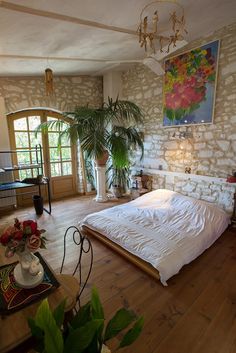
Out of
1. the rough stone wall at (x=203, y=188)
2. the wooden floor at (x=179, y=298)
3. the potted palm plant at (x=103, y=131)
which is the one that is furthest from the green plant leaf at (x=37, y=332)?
the potted palm plant at (x=103, y=131)

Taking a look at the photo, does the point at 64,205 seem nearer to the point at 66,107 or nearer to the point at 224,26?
the point at 66,107

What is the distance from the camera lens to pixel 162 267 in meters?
2.02

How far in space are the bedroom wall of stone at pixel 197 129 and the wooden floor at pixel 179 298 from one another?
4.37 ft

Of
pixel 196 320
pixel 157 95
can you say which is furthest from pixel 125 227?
pixel 157 95

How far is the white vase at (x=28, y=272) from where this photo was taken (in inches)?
46.8

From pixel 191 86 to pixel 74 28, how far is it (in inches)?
82.8

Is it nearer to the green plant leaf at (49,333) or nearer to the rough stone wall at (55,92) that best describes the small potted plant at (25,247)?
the green plant leaf at (49,333)

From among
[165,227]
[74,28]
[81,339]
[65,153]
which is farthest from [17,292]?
[65,153]

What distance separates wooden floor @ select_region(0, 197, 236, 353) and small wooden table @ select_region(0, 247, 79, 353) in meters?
0.63

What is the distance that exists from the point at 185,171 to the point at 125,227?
1770 millimetres

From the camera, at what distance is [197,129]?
355 centimetres

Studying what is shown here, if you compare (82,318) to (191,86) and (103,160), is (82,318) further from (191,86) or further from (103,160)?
(191,86)

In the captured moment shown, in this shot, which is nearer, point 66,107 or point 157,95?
point 157,95

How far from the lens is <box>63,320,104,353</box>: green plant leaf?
0.82m
